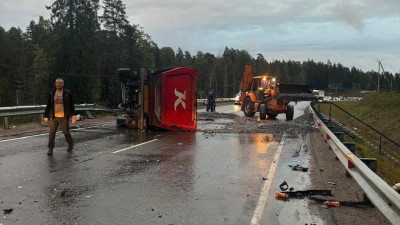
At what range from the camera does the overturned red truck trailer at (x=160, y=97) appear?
14555mm

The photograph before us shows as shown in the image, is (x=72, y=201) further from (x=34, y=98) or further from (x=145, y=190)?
(x=34, y=98)

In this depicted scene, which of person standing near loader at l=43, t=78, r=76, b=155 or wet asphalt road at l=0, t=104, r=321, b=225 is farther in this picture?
person standing near loader at l=43, t=78, r=76, b=155

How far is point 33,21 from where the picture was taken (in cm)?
10069

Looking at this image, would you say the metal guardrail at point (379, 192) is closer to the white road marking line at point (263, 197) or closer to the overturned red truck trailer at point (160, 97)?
the white road marking line at point (263, 197)

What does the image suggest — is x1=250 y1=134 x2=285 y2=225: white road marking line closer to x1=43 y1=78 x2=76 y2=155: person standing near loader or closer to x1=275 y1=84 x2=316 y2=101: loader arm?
x1=43 y1=78 x2=76 y2=155: person standing near loader

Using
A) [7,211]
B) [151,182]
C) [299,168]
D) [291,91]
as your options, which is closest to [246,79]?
[291,91]

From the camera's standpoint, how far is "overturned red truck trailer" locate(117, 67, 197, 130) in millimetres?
14555

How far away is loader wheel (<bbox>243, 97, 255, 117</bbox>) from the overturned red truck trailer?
8.48m

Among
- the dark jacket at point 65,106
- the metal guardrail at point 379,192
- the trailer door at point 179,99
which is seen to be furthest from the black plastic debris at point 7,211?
the trailer door at point 179,99

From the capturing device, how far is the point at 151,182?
21.7 ft

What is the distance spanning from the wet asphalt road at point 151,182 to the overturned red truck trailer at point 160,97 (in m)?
3.24

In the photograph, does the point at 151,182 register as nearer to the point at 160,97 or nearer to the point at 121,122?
the point at 160,97

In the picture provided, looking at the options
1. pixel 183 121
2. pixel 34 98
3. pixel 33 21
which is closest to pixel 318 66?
pixel 33 21

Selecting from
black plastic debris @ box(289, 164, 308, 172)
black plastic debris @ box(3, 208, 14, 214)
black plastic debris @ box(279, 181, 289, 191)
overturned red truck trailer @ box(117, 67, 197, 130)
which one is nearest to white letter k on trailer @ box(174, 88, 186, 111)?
overturned red truck trailer @ box(117, 67, 197, 130)
